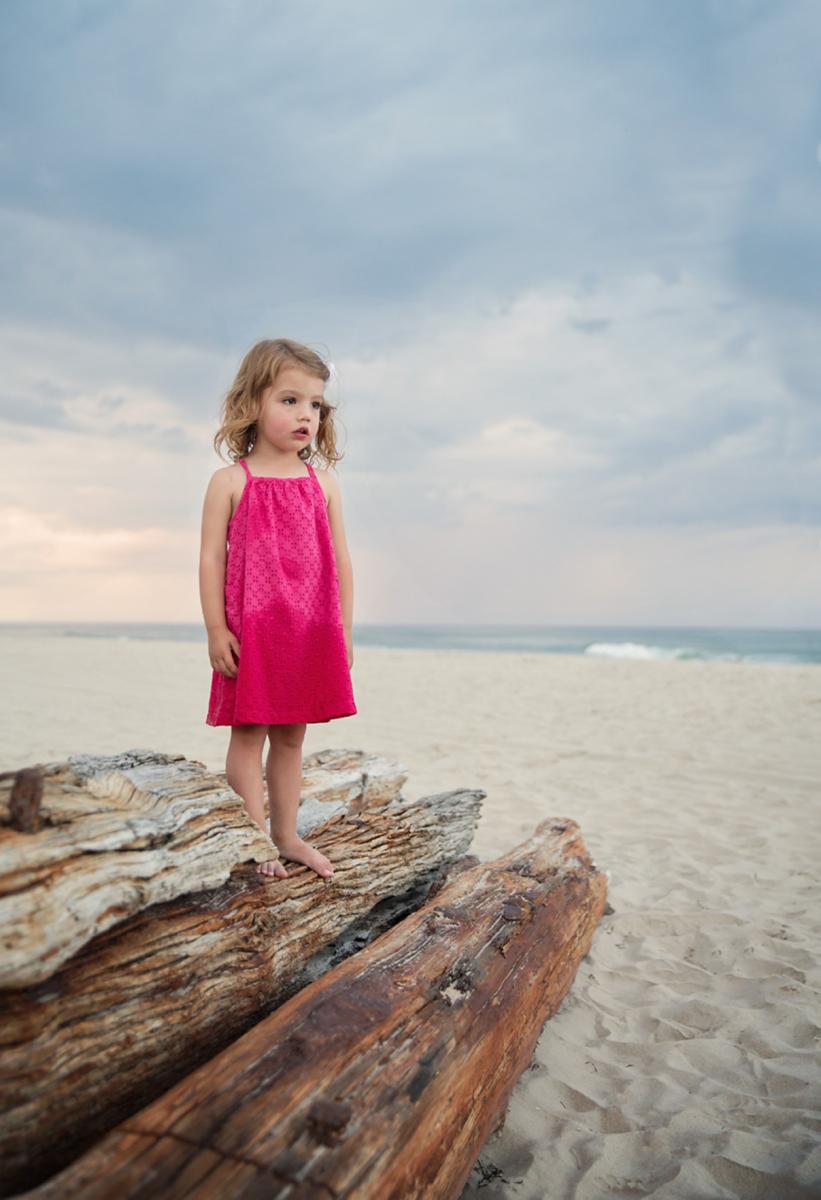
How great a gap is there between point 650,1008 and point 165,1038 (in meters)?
2.25

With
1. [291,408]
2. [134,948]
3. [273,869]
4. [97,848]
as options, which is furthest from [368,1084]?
[291,408]

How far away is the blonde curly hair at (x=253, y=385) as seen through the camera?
10.3 feet

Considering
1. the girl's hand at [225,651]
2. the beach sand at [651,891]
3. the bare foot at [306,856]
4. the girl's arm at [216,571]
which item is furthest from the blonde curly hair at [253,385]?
the beach sand at [651,891]

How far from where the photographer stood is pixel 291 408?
3.16 meters

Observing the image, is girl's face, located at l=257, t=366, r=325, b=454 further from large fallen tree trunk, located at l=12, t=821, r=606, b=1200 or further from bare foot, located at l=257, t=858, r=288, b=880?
large fallen tree trunk, located at l=12, t=821, r=606, b=1200

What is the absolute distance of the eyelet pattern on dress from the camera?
9.82 ft

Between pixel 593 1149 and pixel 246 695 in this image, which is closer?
pixel 593 1149

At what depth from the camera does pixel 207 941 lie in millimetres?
2297

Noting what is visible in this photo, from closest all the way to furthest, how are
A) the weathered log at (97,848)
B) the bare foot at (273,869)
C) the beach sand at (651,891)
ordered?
the weathered log at (97,848)
the beach sand at (651,891)
the bare foot at (273,869)

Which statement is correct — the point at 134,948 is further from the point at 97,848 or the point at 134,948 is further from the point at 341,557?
the point at 341,557

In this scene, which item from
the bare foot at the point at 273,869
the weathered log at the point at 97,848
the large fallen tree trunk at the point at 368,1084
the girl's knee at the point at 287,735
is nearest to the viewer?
the large fallen tree trunk at the point at 368,1084

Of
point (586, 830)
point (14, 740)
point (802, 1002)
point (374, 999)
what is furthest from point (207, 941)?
point (14, 740)

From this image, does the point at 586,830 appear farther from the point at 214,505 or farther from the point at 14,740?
the point at 14,740

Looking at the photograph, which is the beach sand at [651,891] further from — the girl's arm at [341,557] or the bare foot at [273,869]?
the girl's arm at [341,557]
